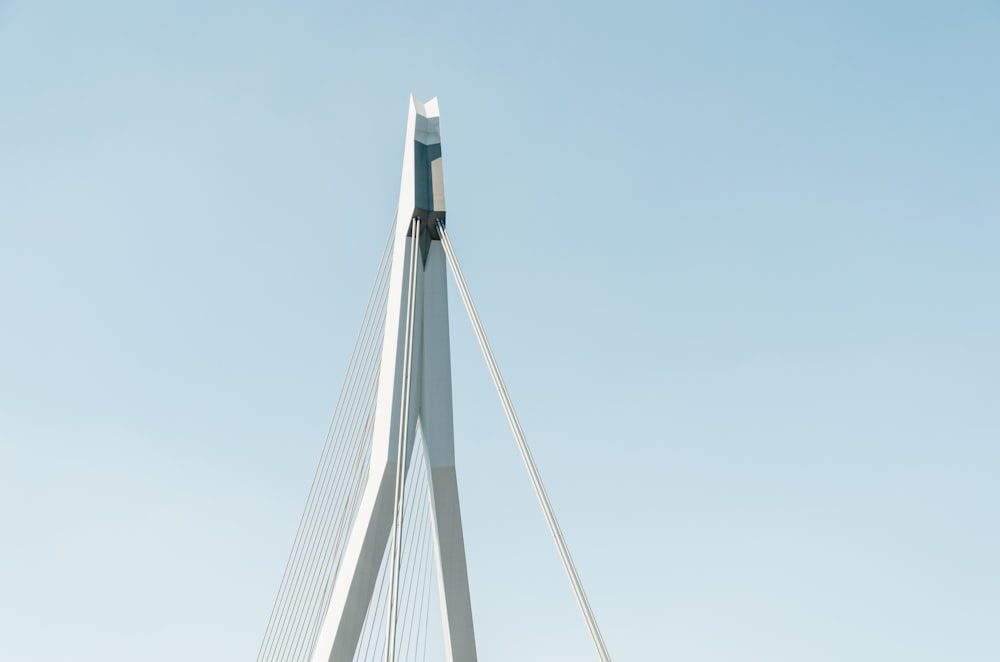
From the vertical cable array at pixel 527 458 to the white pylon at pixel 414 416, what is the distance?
28cm

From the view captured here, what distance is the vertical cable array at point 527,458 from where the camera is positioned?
12953 mm

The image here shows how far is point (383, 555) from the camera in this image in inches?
556

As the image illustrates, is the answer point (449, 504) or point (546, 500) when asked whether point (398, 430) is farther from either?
point (546, 500)

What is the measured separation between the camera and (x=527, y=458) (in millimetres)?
14344

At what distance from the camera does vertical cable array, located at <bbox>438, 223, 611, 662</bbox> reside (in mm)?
12953

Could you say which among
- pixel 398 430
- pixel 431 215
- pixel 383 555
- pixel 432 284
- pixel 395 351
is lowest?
pixel 383 555

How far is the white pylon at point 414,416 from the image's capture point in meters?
13.9

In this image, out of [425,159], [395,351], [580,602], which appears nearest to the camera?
[580,602]

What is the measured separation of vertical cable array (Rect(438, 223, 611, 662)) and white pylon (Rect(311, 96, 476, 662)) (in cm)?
28

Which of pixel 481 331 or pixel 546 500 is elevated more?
pixel 481 331

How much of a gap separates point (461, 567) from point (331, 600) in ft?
5.96

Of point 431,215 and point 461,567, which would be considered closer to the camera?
point 461,567

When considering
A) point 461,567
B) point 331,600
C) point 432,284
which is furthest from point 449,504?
point 432,284

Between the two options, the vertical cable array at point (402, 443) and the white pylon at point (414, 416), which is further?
the white pylon at point (414, 416)
